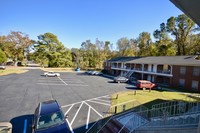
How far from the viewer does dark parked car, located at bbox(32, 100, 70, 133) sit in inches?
329

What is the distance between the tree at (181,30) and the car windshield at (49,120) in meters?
44.8

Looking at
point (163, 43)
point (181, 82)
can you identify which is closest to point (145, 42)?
point (163, 43)

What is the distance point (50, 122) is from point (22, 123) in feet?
13.3

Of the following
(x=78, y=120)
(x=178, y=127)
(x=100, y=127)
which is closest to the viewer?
(x=178, y=127)

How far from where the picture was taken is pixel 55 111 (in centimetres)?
961

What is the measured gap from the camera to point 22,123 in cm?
1144

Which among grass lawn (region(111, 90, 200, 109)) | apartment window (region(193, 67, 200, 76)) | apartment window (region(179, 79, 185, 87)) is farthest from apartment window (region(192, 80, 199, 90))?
grass lawn (region(111, 90, 200, 109))

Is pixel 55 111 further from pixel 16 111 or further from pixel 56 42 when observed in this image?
pixel 56 42

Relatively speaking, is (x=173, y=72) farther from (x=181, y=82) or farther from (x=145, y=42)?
(x=145, y=42)

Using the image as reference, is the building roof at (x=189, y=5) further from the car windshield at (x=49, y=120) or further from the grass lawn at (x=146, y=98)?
the grass lawn at (x=146, y=98)

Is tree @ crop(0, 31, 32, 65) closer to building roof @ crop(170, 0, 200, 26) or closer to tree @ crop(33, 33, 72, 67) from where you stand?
tree @ crop(33, 33, 72, 67)

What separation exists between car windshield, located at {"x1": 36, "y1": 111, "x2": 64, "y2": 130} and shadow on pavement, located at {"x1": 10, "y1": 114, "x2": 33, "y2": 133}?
2.36m

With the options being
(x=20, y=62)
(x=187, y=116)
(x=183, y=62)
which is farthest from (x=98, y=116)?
(x=20, y=62)

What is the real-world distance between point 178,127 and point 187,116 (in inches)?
55.8
